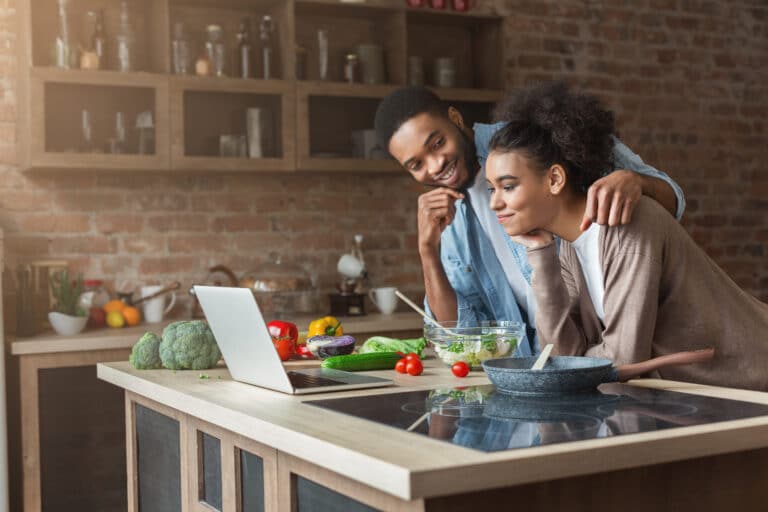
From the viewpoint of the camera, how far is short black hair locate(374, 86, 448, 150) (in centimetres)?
299

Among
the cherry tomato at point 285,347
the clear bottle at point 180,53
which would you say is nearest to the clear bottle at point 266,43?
the clear bottle at point 180,53

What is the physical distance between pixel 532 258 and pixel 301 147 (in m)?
2.29

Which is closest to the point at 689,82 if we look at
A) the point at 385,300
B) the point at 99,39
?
the point at 385,300

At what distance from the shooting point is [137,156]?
4.16 meters

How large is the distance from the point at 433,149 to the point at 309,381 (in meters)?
1.10

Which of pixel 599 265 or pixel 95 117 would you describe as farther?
pixel 95 117

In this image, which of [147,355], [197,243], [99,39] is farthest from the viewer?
[197,243]

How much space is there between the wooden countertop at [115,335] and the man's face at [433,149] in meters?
1.36

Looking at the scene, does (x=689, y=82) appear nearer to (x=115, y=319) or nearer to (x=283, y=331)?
(x=115, y=319)

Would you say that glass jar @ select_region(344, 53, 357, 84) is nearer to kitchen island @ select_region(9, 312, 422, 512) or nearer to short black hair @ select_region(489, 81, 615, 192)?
kitchen island @ select_region(9, 312, 422, 512)

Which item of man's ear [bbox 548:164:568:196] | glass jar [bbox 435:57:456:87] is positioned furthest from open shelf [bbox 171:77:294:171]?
man's ear [bbox 548:164:568:196]

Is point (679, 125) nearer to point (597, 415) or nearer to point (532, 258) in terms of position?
point (532, 258)

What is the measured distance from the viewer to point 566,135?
7.91ft

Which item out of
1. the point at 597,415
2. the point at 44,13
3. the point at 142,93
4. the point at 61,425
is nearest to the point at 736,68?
the point at 142,93
